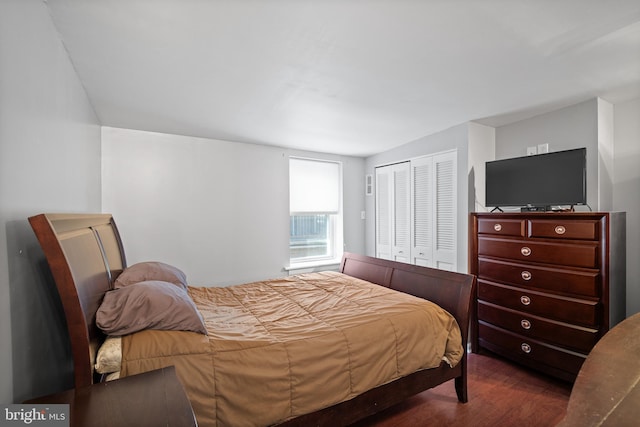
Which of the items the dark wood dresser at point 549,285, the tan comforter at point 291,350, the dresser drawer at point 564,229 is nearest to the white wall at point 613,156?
the dark wood dresser at point 549,285

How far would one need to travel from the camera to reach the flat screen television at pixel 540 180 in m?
2.28

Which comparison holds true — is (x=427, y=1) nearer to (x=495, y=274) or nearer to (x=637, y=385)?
(x=637, y=385)

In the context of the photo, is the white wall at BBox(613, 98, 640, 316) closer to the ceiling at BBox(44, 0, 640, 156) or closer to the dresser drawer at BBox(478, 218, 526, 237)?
the ceiling at BBox(44, 0, 640, 156)

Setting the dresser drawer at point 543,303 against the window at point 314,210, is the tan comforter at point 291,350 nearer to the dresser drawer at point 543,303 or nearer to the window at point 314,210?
the dresser drawer at point 543,303

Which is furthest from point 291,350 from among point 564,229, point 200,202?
point 200,202

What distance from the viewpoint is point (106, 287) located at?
5.23 feet

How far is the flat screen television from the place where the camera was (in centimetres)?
228

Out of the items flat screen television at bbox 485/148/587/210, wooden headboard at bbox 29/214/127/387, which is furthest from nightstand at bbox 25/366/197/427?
flat screen television at bbox 485/148/587/210

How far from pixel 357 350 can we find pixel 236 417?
2.39 feet

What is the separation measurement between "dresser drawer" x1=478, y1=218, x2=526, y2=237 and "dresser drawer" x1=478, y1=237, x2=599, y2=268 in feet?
0.22

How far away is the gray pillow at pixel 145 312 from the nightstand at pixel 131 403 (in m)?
0.37

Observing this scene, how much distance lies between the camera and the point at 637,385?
2.44 ft

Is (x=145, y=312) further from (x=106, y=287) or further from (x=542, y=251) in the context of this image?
(x=542, y=251)

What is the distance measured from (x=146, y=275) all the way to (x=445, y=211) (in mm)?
3187
